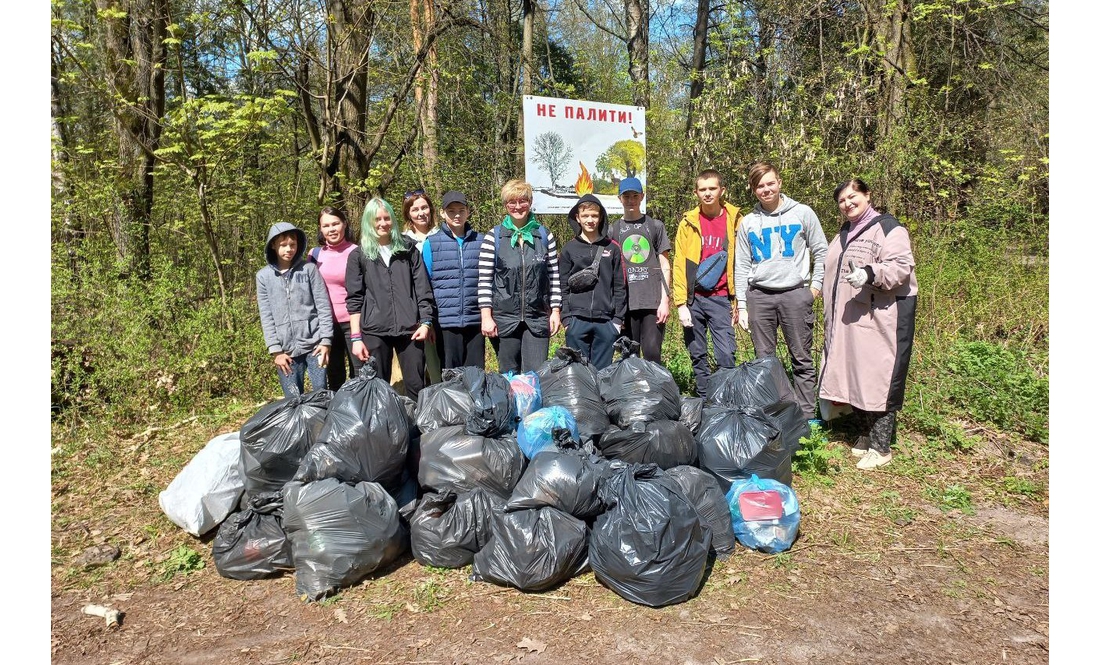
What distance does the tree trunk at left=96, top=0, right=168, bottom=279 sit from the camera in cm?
680

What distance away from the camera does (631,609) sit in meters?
2.91

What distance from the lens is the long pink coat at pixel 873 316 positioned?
4168mm

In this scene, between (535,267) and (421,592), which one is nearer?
(421,592)

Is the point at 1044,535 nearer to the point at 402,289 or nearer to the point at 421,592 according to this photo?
the point at 421,592

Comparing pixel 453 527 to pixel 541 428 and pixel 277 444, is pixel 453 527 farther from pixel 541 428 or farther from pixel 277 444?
pixel 277 444

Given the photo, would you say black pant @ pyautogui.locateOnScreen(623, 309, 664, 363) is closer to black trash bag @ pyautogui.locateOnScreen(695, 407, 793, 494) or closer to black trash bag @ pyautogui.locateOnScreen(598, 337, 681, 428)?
black trash bag @ pyautogui.locateOnScreen(598, 337, 681, 428)

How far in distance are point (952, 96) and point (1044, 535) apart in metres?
8.50

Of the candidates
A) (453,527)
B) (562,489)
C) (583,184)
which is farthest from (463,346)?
(583,184)

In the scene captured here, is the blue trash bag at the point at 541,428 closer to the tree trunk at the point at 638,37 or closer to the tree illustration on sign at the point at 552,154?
the tree illustration on sign at the point at 552,154

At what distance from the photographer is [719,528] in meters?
3.37

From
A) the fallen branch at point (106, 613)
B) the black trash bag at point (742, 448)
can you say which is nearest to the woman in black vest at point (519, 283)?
the black trash bag at point (742, 448)

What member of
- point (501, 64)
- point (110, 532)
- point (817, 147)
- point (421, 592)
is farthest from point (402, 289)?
point (501, 64)

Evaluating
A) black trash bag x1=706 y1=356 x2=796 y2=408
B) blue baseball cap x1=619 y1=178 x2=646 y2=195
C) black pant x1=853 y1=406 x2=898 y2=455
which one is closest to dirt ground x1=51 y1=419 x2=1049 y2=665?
black pant x1=853 y1=406 x2=898 y2=455

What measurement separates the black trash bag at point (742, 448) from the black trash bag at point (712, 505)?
202mm
